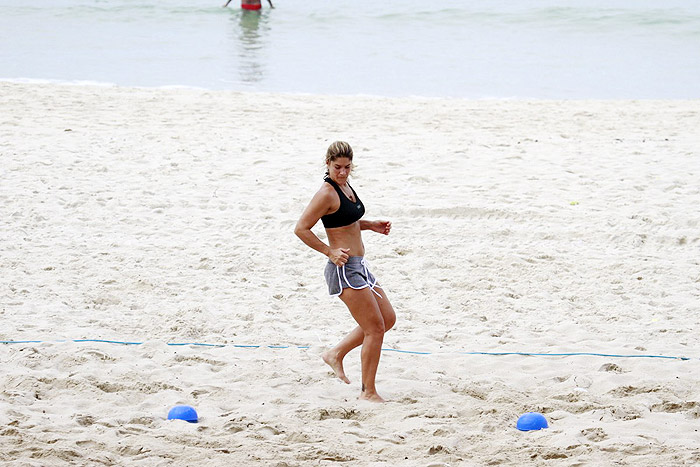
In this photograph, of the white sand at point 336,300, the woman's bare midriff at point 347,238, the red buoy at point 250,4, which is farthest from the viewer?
the red buoy at point 250,4

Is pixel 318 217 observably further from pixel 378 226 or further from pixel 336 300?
pixel 336 300

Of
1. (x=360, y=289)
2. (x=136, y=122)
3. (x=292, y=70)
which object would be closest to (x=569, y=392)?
(x=360, y=289)

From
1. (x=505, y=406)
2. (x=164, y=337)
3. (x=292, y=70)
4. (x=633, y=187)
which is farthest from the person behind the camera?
(x=292, y=70)

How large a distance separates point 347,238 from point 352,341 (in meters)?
0.64

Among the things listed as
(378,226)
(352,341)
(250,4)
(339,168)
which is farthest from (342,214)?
(250,4)

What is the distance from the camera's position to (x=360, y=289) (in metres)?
4.35

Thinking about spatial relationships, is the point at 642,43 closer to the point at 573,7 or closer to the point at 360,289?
the point at 573,7

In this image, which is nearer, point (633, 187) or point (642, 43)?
point (633, 187)

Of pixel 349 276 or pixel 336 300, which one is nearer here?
pixel 349 276

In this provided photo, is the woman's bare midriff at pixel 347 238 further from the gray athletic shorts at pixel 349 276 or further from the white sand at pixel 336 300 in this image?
the white sand at pixel 336 300

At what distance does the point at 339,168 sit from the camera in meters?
4.30

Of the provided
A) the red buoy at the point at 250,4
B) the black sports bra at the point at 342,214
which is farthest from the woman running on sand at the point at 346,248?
the red buoy at the point at 250,4

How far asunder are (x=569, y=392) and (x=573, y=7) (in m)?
34.2

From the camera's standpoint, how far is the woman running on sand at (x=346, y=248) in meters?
4.29
